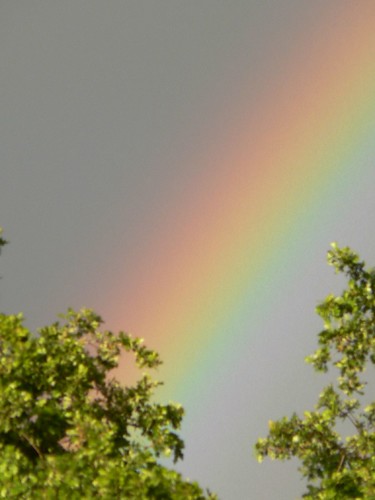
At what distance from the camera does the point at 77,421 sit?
17.5 meters

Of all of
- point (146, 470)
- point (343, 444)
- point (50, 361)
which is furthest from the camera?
point (343, 444)

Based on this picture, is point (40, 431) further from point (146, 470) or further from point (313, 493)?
point (313, 493)

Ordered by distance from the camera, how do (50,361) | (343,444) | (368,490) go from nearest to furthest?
1. (368,490)
2. (50,361)
3. (343,444)

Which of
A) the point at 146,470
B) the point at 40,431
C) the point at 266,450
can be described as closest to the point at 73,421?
the point at 40,431

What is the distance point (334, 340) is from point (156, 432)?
503 cm

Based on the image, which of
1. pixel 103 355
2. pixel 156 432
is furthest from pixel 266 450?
pixel 103 355

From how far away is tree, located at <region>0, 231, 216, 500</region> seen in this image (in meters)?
16.4

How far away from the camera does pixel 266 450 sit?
21281 mm

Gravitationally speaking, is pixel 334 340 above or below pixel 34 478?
above

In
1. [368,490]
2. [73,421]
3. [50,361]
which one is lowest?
[368,490]

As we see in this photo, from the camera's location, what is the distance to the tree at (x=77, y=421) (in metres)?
16.4

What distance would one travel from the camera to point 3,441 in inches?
742

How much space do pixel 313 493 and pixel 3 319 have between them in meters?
8.84

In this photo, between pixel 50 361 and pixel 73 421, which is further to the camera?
pixel 50 361
